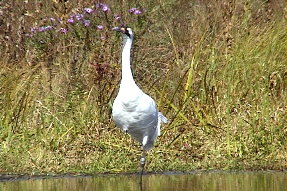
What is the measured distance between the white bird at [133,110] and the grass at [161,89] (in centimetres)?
43

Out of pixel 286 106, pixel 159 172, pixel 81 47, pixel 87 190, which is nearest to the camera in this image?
pixel 87 190

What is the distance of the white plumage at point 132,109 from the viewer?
10086 mm

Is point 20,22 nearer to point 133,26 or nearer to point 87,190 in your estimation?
point 133,26

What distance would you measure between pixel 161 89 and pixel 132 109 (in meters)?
2.06

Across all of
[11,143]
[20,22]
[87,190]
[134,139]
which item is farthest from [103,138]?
[20,22]

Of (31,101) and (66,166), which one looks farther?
(31,101)

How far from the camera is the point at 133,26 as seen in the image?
12.9 m

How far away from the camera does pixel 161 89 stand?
1220 cm

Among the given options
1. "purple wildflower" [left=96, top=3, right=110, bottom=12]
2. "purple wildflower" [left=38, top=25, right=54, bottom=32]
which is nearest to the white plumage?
"purple wildflower" [left=96, top=3, right=110, bottom=12]

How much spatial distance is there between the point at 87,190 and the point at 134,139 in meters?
1.92

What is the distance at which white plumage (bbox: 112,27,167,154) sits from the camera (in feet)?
33.1

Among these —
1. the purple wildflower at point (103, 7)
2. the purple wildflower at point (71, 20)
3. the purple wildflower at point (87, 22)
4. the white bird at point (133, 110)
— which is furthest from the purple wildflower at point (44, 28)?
the white bird at point (133, 110)

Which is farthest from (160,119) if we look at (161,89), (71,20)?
(71,20)

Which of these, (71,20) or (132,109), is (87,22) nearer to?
(71,20)
